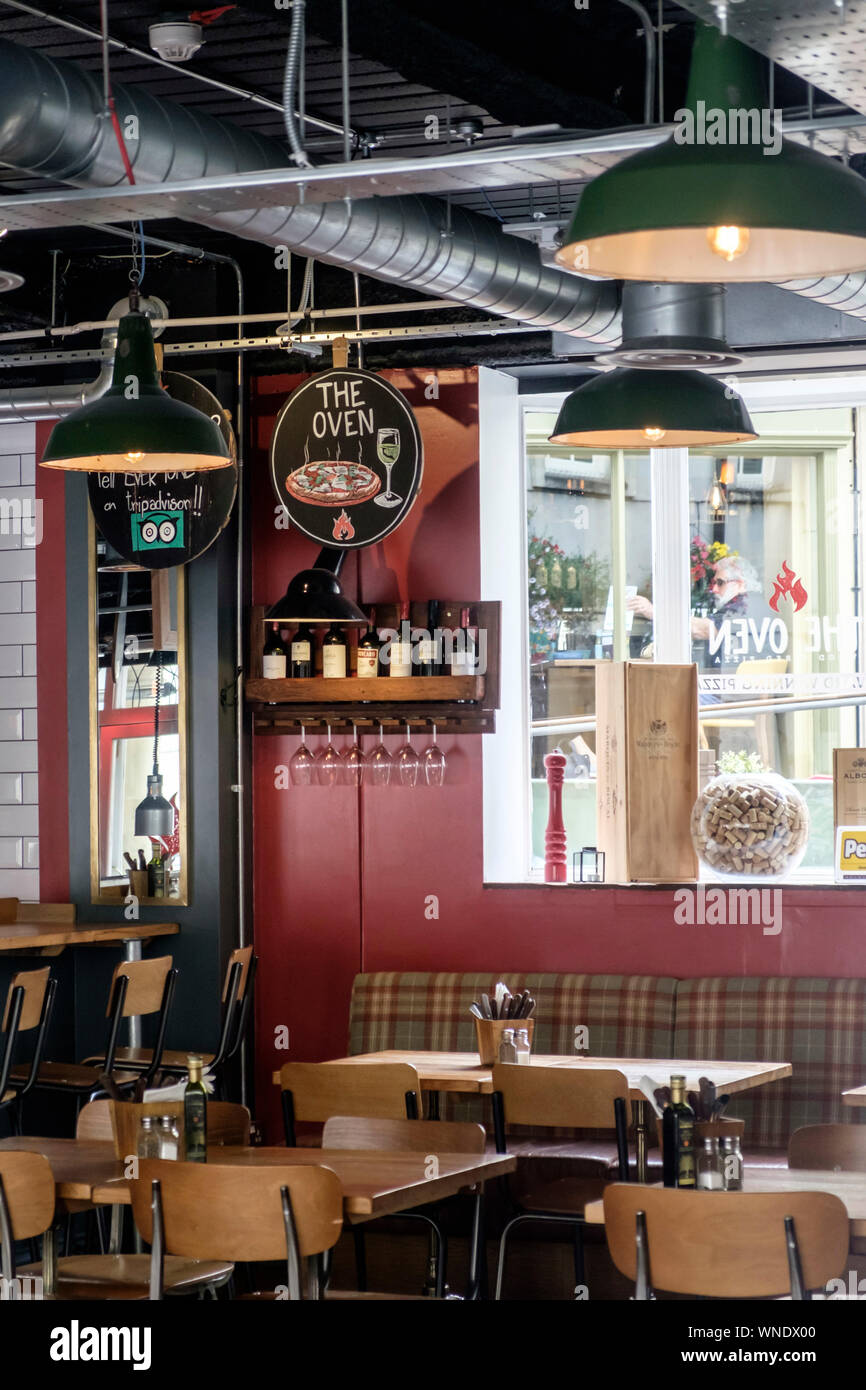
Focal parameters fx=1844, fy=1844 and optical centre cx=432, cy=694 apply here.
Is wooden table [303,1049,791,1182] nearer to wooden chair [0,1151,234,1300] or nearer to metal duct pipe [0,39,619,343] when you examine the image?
wooden chair [0,1151,234,1300]

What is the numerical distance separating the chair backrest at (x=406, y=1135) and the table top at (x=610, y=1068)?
520 millimetres

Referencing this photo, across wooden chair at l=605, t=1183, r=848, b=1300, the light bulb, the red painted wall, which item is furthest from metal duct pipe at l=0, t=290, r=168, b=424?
the light bulb

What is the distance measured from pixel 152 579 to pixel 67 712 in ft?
2.51

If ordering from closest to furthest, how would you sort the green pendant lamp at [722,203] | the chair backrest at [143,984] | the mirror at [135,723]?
the green pendant lamp at [722,203]
the chair backrest at [143,984]
the mirror at [135,723]

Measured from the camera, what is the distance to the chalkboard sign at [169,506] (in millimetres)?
7070

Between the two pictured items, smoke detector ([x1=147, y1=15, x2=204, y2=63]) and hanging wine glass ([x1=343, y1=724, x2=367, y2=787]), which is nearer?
smoke detector ([x1=147, y1=15, x2=204, y2=63])

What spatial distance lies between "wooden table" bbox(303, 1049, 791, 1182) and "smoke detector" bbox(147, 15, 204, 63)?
120 inches

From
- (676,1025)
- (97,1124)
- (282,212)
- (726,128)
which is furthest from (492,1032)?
(726,128)

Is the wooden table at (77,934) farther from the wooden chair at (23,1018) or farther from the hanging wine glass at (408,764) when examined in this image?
the hanging wine glass at (408,764)

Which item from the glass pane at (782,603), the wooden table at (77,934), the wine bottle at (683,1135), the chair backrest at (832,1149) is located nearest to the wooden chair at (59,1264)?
the wine bottle at (683,1135)

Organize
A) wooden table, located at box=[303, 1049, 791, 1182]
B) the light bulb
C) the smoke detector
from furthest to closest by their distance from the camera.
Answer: wooden table, located at box=[303, 1049, 791, 1182]
the smoke detector
the light bulb

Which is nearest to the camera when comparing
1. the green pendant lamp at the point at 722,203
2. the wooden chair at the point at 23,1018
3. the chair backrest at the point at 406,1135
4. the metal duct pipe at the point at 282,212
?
the green pendant lamp at the point at 722,203

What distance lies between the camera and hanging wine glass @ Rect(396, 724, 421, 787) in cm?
746
